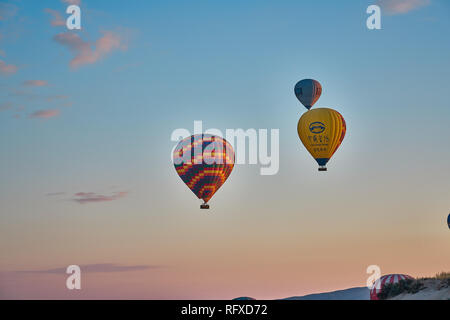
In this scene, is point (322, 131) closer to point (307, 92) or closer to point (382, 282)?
point (307, 92)

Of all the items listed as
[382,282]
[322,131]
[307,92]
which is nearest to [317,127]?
[322,131]

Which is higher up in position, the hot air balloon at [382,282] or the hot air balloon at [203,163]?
the hot air balloon at [203,163]

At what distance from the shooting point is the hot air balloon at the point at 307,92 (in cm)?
8344

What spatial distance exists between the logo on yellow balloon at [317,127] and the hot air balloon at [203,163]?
8.49 metres

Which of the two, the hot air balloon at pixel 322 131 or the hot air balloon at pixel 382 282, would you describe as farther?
the hot air balloon at pixel 322 131

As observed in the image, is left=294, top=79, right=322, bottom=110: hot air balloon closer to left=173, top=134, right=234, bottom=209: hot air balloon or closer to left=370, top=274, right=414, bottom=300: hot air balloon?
left=173, top=134, right=234, bottom=209: hot air balloon

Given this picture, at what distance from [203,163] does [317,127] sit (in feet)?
38.9

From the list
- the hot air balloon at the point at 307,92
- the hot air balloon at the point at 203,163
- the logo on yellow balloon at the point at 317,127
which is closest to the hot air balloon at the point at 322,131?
the logo on yellow balloon at the point at 317,127

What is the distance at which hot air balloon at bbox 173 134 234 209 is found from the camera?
7400 centimetres

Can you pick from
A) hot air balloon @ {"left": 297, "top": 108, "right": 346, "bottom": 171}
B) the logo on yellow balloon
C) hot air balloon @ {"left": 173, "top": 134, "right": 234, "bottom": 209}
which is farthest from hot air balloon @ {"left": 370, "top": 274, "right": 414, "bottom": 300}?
hot air balloon @ {"left": 173, "top": 134, "right": 234, "bottom": 209}

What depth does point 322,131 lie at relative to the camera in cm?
7638

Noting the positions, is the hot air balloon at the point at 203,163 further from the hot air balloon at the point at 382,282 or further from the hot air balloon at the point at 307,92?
the hot air balloon at the point at 382,282
